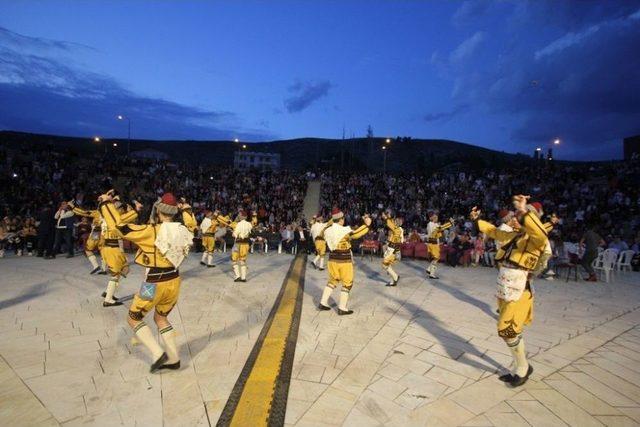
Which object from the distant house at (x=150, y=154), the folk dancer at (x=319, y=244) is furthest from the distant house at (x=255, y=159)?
the folk dancer at (x=319, y=244)

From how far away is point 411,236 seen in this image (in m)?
15.6

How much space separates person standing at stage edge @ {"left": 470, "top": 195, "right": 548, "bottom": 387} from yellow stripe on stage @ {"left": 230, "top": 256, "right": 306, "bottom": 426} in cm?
272

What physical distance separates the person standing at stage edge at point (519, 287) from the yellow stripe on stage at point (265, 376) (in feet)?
8.92

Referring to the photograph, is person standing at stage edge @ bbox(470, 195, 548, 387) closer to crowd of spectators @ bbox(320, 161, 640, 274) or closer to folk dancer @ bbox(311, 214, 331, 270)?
folk dancer @ bbox(311, 214, 331, 270)

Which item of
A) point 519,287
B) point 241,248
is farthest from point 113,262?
point 519,287

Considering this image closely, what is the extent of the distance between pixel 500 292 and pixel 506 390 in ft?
3.55

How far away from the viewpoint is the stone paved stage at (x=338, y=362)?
3.57m

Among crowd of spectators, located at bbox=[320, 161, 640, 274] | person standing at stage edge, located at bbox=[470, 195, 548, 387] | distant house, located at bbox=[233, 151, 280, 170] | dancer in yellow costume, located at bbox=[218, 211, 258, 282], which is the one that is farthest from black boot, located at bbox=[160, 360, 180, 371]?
distant house, located at bbox=[233, 151, 280, 170]

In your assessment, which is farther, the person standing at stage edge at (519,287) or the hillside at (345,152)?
the hillside at (345,152)

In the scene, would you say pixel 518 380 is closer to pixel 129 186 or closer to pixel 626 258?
pixel 626 258

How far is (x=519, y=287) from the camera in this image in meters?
4.23

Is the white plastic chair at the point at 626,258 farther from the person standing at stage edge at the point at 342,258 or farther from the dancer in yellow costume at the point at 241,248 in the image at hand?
the dancer in yellow costume at the point at 241,248

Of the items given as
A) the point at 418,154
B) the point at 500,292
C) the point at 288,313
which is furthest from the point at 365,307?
the point at 418,154

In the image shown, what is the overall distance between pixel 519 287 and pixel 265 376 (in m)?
3.13
